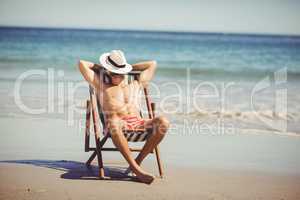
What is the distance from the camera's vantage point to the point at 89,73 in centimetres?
378

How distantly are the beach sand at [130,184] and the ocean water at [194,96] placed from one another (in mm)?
321

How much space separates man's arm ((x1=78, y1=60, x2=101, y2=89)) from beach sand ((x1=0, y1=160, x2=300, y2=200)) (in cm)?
67

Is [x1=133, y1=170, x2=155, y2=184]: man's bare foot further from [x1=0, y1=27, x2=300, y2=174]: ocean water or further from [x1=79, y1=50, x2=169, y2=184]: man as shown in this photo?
[x1=0, y1=27, x2=300, y2=174]: ocean water

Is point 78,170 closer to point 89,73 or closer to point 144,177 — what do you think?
point 144,177

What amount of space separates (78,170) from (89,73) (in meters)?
0.74

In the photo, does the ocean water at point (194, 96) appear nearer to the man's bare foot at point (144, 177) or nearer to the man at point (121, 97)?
the man at point (121, 97)

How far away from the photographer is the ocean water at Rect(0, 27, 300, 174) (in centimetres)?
475

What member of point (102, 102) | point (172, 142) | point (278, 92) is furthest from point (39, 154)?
point (278, 92)

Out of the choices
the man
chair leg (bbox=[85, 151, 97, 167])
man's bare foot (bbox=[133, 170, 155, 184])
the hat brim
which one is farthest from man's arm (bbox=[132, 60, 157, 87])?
man's bare foot (bbox=[133, 170, 155, 184])

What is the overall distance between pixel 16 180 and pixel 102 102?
869 mm

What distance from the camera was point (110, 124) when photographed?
3.50 m

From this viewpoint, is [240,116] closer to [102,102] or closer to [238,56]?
[102,102]

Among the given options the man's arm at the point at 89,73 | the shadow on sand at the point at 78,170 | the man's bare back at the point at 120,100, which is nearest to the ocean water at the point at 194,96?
the shadow on sand at the point at 78,170

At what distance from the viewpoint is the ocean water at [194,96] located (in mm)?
4750
